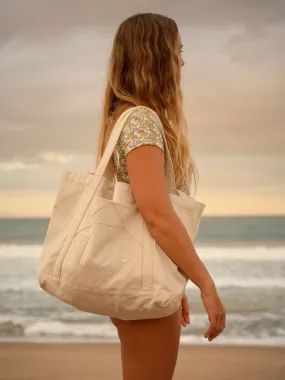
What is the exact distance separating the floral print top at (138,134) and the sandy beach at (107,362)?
6.65 ft

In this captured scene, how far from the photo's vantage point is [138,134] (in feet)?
4.14

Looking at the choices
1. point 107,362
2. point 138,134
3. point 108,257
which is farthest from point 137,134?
point 107,362

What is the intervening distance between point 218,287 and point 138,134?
5.51 m

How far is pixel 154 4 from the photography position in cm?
723

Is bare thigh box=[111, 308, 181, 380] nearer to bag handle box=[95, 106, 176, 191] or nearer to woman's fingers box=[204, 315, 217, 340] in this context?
woman's fingers box=[204, 315, 217, 340]

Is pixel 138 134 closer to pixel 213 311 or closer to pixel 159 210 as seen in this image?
pixel 159 210

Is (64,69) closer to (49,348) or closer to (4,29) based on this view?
(4,29)

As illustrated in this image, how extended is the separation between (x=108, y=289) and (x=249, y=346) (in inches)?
103

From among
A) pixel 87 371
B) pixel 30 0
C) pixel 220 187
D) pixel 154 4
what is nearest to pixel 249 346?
pixel 87 371

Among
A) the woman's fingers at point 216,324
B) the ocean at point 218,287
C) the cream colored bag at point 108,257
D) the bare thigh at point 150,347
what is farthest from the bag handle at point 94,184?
the ocean at point 218,287


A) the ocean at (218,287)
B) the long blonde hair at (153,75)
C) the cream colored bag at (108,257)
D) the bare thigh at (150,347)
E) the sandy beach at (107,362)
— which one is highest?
the long blonde hair at (153,75)

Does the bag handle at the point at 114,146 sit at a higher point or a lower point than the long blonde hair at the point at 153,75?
lower

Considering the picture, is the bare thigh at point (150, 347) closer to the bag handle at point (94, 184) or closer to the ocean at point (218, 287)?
the bag handle at point (94, 184)

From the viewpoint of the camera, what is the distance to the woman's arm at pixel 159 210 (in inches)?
48.5
